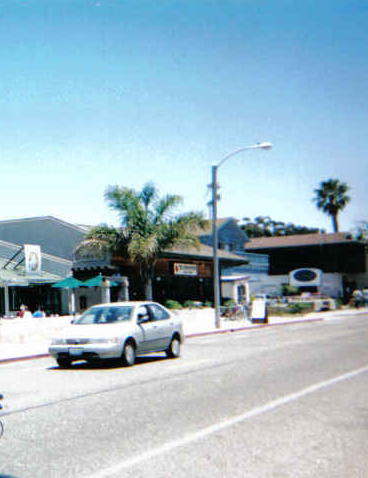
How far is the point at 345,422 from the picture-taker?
24.8 ft

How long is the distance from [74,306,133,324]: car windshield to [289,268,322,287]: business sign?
41.6 m

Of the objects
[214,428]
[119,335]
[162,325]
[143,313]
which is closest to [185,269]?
[162,325]

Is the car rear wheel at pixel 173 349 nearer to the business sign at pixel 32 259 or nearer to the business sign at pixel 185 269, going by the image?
the business sign at pixel 32 259

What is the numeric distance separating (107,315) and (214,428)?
27.2ft

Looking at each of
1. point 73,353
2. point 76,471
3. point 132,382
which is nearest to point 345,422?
point 76,471

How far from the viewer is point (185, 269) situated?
4062cm

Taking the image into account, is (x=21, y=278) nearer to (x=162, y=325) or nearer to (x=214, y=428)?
(x=162, y=325)

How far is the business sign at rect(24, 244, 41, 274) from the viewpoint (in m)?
33.2

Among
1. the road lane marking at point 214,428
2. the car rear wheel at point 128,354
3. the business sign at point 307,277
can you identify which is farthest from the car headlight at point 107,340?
the business sign at point 307,277

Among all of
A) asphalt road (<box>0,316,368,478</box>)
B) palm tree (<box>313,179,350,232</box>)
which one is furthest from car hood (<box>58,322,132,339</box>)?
palm tree (<box>313,179,350,232</box>)

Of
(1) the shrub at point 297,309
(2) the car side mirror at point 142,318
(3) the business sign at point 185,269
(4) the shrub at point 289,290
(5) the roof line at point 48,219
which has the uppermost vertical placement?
(5) the roof line at point 48,219

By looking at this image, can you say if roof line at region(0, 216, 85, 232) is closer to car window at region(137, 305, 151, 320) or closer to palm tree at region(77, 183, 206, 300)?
palm tree at region(77, 183, 206, 300)

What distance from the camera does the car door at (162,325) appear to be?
51.4ft

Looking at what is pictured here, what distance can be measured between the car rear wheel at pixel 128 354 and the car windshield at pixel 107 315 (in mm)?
762
